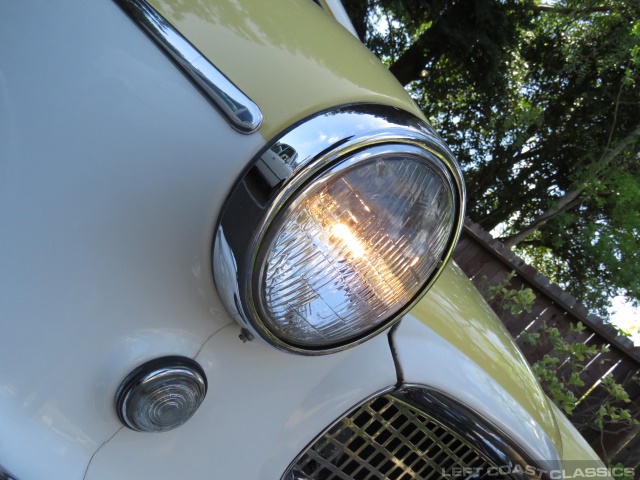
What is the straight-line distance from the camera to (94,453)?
Result: 0.74m

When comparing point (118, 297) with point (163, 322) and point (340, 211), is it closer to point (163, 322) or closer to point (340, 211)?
point (163, 322)

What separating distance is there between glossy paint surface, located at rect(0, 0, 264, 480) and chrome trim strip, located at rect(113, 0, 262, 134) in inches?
0.4

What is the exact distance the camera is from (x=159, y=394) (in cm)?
72

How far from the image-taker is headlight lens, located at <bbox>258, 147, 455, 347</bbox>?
26.2 inches

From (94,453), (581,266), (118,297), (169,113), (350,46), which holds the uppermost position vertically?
(581,266)

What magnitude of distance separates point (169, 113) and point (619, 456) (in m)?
3.15

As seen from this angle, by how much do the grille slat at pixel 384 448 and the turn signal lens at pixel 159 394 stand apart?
0.27 m

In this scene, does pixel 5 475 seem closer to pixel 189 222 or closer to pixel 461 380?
pixel 189 222

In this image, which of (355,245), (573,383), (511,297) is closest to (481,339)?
(355,245)

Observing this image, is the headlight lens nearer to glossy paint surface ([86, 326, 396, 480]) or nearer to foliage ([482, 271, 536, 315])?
glossy paint surface ([86, 326, 396, 480])

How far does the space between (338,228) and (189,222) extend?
19cm

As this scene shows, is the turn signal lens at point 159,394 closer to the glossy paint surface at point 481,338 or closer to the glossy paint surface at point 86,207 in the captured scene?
the glossy paint surface at point 86,207

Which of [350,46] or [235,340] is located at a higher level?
[350,46]

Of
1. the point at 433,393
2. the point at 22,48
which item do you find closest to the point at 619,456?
the point at 433,393
